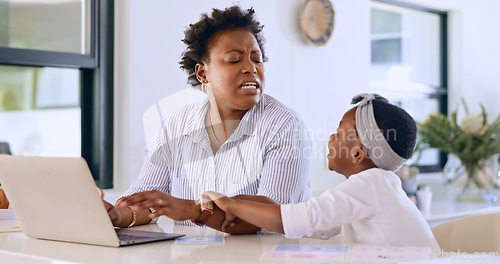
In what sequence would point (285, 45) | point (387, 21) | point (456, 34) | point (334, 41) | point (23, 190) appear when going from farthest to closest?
point (456, 34) < point (387, 21) < point (334, 41) < point (285, 45) < point (23, 190)

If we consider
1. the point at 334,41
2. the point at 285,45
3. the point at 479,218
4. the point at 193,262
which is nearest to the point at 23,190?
the point at 193,262

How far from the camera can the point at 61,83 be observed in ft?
8.48

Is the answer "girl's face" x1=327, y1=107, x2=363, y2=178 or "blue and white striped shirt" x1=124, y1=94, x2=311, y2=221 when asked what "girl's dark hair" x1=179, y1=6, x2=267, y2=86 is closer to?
"blue and white striped shirt" x1=124, y1=94, x2=311, y2=221

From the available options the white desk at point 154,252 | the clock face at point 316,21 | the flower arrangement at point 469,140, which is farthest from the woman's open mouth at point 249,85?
the flower arrangement at point 469,140

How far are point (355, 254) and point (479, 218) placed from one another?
50cm

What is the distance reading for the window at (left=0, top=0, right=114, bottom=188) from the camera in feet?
8.02

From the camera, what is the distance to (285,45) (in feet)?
10.3

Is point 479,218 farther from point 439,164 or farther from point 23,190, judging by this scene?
point 439,164

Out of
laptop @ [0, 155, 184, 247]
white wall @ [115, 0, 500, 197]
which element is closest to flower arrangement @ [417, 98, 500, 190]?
white wall @ [115, 0, 500, 197]

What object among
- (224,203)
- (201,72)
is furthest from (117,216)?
(201,72)

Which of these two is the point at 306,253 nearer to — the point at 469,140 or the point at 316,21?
the point at 316,21

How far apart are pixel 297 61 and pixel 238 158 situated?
1.49 metres

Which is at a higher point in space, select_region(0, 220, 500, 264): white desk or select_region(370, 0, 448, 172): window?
select_region(370, 0, 448, 172): window

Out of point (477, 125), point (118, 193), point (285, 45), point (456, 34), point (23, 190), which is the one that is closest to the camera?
point (23, 190)
